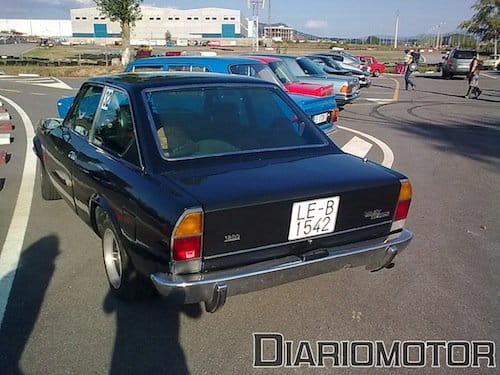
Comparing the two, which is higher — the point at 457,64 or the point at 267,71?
the point at 457,64

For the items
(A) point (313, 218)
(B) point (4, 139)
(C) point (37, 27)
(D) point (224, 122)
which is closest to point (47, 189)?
(D) point (224, 122)

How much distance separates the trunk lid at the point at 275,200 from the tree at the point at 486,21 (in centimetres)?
5819

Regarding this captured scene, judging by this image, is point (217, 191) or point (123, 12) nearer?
point (217, 191)

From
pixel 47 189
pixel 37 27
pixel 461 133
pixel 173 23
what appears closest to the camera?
pixel 47 189

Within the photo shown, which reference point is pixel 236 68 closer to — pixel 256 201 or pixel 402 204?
pixel 402 204

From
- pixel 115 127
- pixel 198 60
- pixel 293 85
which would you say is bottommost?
pixel 115 127

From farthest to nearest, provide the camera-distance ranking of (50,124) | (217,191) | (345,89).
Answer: (345,89) < (50,124) < (217,191)

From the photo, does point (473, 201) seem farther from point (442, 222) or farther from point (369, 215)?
point (369, 215)

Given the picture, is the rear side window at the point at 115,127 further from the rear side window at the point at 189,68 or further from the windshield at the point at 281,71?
the windshield at the point at 281,71

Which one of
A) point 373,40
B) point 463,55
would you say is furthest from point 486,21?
point 373,40

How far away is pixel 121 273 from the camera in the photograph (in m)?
3.11

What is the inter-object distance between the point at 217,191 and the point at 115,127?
1.25 meters

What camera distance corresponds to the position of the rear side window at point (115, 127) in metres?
3.07

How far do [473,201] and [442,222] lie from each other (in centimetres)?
99
